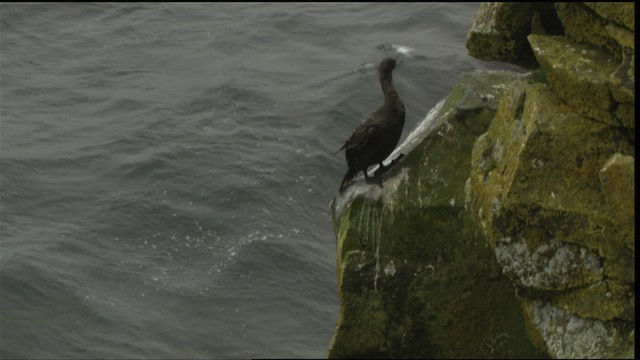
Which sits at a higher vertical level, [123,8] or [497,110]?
[497,110]

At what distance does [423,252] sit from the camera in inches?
478

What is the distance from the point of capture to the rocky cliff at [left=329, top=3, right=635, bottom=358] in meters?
10.3

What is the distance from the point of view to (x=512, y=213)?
10672 mm

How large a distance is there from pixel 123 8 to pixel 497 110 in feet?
84.7

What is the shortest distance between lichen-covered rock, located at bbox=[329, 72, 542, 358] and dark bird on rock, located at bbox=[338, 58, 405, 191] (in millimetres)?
901

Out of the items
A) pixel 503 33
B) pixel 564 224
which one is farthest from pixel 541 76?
pixel 503 33

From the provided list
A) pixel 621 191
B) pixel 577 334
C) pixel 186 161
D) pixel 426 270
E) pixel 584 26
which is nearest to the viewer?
pixel 621 191

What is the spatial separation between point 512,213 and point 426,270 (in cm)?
161

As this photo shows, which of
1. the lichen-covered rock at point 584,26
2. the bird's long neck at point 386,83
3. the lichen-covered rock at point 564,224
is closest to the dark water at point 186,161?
the bird's long neck at point 386,83

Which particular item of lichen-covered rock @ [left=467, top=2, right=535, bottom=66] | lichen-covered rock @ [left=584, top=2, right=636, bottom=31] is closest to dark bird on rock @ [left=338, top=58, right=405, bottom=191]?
lichen-covered rock @ [left=467, top=2, right=535, bottom=66]

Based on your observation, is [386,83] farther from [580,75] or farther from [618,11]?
[618,11]

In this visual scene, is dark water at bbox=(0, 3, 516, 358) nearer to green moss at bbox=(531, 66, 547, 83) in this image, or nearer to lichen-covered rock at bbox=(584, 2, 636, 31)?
green moss at bbox=(531, 66, 547, 83)

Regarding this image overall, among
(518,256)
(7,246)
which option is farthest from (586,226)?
(7,246)

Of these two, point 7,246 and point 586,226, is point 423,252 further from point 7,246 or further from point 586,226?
point 7,246
